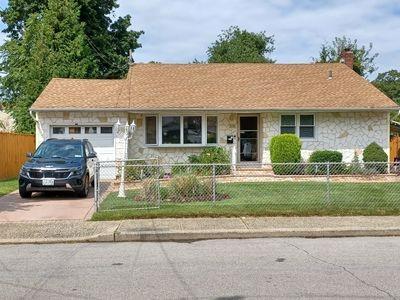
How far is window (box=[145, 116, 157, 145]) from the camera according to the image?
21.2 metres

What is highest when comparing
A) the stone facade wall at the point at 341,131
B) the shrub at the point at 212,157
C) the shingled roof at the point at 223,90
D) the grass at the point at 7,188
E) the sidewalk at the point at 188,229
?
the shingled roof at the point at 223,90

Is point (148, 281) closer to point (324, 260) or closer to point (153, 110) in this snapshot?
point (324, 260)

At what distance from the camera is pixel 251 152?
71.9 feet

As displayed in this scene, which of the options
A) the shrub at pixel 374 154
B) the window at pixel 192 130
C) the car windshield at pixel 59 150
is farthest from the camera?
the window at pixel 192 130

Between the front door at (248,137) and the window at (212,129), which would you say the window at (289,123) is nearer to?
the front door at (248,137)

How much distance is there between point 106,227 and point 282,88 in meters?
14.2

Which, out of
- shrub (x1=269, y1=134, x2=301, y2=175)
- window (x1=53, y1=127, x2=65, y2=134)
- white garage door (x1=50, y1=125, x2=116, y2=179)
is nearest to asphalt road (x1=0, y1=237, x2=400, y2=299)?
shrub (x1=269, y1=134, x2=301, y2=175)

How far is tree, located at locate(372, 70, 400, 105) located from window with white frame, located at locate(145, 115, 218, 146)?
4602cm

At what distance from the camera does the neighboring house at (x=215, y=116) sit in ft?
67.1

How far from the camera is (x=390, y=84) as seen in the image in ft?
228

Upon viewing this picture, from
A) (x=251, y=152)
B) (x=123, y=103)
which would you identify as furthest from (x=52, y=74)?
(x=251, y=152)

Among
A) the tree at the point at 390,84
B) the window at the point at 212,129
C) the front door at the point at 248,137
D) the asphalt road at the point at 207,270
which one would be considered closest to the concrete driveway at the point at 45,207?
the asphalt road at the point at 207,270

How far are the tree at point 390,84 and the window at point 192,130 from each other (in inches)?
1818

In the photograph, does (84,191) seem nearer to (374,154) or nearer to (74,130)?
(74,130)
